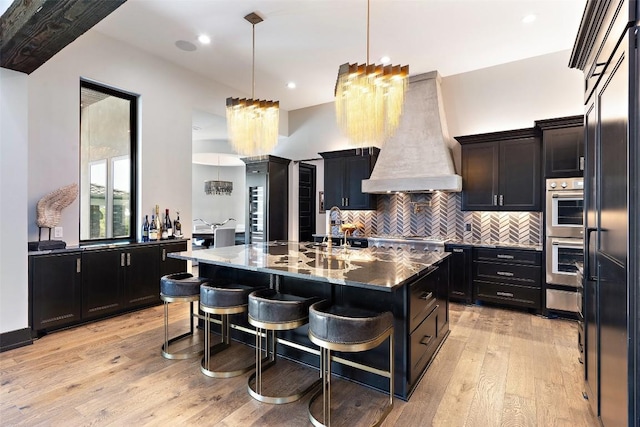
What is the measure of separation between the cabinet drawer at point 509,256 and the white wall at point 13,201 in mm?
5504

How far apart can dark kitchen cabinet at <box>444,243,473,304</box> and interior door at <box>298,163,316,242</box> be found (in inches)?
135

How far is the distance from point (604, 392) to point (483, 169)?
365 centimetres

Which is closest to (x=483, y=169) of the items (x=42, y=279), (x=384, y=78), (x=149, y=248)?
(x=384, y=78)

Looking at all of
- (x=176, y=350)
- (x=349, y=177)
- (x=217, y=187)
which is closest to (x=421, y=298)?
(x=176, y=350)

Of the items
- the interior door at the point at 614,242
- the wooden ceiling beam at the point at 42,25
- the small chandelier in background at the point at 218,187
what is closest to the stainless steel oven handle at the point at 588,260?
the interior door at the point at 614,242

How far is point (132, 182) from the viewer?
15.6 feet

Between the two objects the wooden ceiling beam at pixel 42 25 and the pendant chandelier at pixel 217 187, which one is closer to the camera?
the wooden ceiling beam at pixel 42 25

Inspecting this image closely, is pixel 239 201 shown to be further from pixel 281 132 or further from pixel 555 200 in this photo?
pixel 555 200

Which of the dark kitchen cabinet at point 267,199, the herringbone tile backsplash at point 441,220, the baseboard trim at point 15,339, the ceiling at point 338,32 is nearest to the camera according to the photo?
the baseboard trim at point 15,339

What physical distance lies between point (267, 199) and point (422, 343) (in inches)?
190

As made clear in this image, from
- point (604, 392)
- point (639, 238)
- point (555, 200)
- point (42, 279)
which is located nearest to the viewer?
point (639, 238)

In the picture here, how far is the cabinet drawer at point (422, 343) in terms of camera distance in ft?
8.16

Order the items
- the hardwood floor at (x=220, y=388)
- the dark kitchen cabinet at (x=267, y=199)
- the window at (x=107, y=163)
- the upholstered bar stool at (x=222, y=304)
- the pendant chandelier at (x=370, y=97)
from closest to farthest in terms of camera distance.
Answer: the hardwood floor at (x=220, y=388), the upholstered bar stool at (x=222, y=304), the pendant chandelier at (x=370, y=97), the window at (x=107, y=163), the dark kitchen cabinet at (x=267, y=199)

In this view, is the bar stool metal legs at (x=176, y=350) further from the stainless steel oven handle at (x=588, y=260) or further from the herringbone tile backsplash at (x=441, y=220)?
the herringbone tile backsplash at (x=441, y=220)
